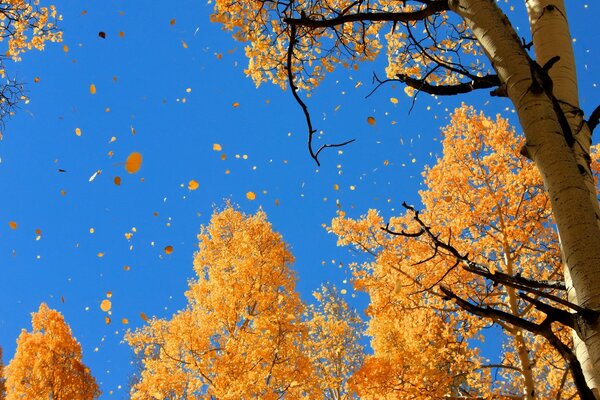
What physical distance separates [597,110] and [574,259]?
0.70 m

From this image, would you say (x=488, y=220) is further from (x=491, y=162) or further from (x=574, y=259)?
(x=574, y=259)

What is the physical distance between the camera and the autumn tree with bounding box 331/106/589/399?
5.83m

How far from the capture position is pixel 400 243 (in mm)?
6984

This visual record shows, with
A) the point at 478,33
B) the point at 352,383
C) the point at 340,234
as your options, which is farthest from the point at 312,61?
the point at 352,383

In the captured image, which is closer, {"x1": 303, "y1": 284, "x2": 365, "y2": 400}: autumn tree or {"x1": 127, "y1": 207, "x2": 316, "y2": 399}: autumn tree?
{"x1": 127, "y1": 207, "x2": 316, "y2": 399}: autumn tree

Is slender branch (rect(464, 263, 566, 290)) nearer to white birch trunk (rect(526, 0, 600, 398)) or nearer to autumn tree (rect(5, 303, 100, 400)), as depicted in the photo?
white birch trunk (rect(526, 0, 600, 398))

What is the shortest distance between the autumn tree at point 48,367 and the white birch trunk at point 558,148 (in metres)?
12.1

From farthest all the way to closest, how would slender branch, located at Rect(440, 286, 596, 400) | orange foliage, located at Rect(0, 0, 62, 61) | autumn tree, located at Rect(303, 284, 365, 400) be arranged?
autumn tree, located at Rect(303, 284, 365, 400)
orange foliage, located at Rect(0, 0, 62, 61)
slender branch, located at Rect(440, 286, 596, 400)

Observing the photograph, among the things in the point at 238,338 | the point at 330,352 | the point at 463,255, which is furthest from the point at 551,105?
the point at 330,352

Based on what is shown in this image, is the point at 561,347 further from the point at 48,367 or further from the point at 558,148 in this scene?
the point at 48,367

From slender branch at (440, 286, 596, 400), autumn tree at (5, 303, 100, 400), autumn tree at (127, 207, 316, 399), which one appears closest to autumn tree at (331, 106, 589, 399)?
autumn tree at (127, 207, 316, 399)

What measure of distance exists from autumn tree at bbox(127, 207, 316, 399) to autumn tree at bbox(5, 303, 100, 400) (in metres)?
3.41

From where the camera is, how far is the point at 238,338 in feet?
24.0

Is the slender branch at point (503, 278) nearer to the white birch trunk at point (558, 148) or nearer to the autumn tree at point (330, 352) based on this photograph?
the white birch trunk at point (558, 148)
